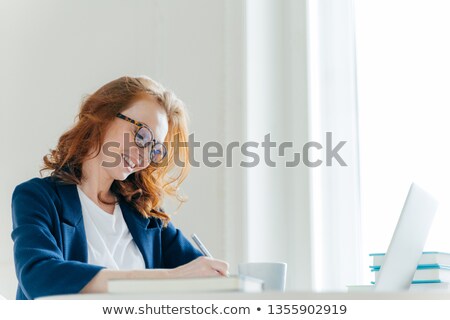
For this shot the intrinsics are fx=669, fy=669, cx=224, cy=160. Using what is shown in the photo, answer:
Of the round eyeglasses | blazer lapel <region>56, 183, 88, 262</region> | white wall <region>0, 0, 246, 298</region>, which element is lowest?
blazer lapel <region>56, 183, 88, 262</region>

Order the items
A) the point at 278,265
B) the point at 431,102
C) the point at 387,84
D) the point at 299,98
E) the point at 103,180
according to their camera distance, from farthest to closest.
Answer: the point at 299,98
the point at 387,84
the point at 431,102
the point at 103,180
the point at 278,265

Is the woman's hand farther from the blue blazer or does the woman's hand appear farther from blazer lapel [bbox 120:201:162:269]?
blazer lapel [bbox 120:201:162:269]

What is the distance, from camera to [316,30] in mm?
2535

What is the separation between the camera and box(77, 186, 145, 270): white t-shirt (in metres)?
1.80

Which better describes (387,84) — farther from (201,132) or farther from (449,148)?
(201,132)

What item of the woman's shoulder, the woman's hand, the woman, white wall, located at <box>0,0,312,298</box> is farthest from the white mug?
white wall, located at <box>0,0,312,298</box>

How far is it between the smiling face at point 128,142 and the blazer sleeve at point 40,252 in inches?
8.3

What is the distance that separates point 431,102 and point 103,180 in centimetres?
109

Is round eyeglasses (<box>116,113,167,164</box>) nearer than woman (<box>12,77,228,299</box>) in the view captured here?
No

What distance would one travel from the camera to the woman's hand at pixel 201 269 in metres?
1.28

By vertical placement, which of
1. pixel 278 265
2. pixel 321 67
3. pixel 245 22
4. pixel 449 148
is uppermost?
pixel 245 22

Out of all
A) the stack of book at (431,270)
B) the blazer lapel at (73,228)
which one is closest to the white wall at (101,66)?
the blazer lapel at (73,228)

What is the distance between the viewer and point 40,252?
4.76 feet

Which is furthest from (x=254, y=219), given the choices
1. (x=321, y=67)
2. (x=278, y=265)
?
(x=278, y=265)
